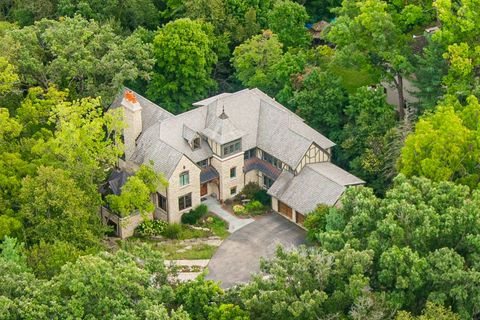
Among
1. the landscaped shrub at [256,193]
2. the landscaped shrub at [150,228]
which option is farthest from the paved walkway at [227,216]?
the landscaped shrub at [150,228]

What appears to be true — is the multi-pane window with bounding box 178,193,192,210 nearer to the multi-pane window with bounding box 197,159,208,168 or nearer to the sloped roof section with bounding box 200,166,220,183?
the sloped roof section with bounding box 200,166,220,183

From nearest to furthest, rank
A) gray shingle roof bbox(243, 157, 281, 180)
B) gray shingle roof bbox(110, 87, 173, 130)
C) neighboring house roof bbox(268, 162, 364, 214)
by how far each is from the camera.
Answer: neighboring house roof bbox(268, 162, 364, 214) < gray shingle roof bbox(243, 157, 281, 180) < gray shingle roof bbox(110, 87, 173, 130)

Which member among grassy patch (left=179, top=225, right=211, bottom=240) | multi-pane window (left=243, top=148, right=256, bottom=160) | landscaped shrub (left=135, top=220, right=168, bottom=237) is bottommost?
grassy patch (left=179, top=225, right=211, bottom=240)

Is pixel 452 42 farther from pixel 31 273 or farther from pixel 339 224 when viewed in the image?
pixel 31 273

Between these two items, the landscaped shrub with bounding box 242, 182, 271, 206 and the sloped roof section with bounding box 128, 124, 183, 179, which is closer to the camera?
the sloped roof section with bounding box 128, 124, 183, 179

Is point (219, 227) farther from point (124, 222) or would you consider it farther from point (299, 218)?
point (124, 222)

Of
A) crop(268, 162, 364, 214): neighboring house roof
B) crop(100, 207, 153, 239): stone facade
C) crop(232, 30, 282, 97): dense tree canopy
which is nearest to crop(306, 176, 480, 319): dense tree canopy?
crop(268, 162, 364, 214): neighboring house roof
